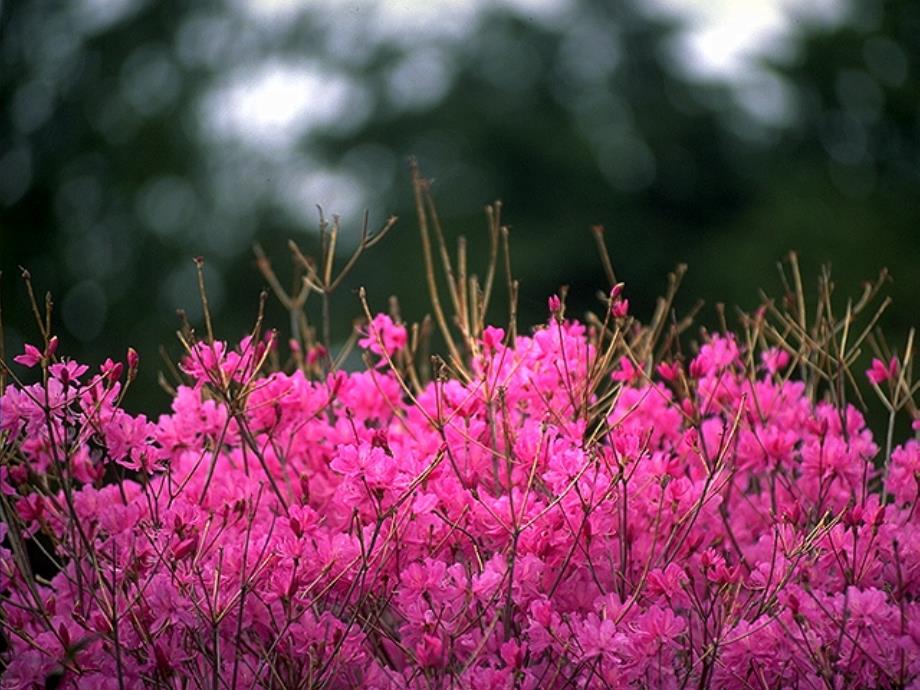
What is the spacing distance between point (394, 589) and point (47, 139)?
14924 millimetres

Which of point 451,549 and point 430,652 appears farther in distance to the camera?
point 451,549

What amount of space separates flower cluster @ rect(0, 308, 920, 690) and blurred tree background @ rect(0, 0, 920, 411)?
11207mm

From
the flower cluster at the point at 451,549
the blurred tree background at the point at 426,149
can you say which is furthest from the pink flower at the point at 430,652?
the blurred tree background at the point at 426,149

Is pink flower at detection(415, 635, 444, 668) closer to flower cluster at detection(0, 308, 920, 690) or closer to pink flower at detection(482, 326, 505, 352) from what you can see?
flower cluster at detection(0, 308, 920, 690)

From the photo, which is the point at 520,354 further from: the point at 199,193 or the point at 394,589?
the point at 199,193

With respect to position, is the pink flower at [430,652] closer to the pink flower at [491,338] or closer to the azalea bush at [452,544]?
the azalea bush at [452,544]

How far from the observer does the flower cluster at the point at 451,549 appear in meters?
2.78

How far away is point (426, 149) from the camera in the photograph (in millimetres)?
23906

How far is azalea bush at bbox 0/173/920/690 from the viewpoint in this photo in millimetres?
2783

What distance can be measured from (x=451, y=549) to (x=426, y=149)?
21140 millimetres

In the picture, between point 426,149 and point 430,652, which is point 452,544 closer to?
point 430,652

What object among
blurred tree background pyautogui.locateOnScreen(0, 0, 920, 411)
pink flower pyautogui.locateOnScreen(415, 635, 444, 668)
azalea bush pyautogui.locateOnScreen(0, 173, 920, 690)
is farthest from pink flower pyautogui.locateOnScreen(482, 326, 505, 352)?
blurred tree background pyautogui.locateOnScreen(0, 0, 920, 411)

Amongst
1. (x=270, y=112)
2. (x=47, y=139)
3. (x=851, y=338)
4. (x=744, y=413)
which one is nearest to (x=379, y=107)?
(x=270, y=112)

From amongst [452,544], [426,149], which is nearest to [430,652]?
[452,544]
